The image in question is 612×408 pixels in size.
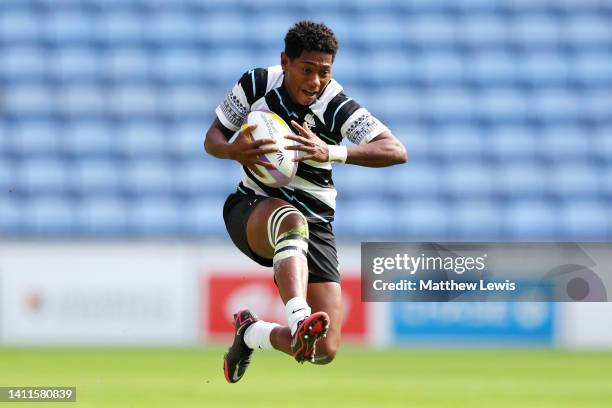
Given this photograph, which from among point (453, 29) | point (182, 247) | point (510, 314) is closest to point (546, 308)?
point (510, 314)

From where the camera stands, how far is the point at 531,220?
46.2ft

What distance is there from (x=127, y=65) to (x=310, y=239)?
9023 mm

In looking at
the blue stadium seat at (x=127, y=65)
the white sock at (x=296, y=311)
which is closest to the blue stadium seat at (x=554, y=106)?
the blue stadium seat at (x=127, y=65)

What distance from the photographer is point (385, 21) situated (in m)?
15.4

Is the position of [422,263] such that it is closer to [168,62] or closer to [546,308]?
[546,308]

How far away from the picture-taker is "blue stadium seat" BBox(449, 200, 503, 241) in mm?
13797

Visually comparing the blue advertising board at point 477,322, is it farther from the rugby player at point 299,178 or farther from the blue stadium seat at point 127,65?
the rugby player at point 299,178

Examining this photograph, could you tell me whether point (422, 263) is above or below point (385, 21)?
below

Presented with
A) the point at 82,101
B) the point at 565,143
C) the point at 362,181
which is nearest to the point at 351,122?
the point at 362,181

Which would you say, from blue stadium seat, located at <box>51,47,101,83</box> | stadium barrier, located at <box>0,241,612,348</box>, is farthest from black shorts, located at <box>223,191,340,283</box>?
blue stadium seat, located at <box>51,47,101,83</box>

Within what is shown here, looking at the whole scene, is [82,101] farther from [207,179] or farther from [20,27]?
[207,179]

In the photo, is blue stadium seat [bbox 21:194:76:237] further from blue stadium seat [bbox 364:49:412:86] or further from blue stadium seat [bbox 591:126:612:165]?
blue stadium seat [bbox 591:126:612:165]

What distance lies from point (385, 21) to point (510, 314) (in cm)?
499

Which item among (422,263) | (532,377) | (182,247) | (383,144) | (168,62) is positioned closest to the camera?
(383,144)
